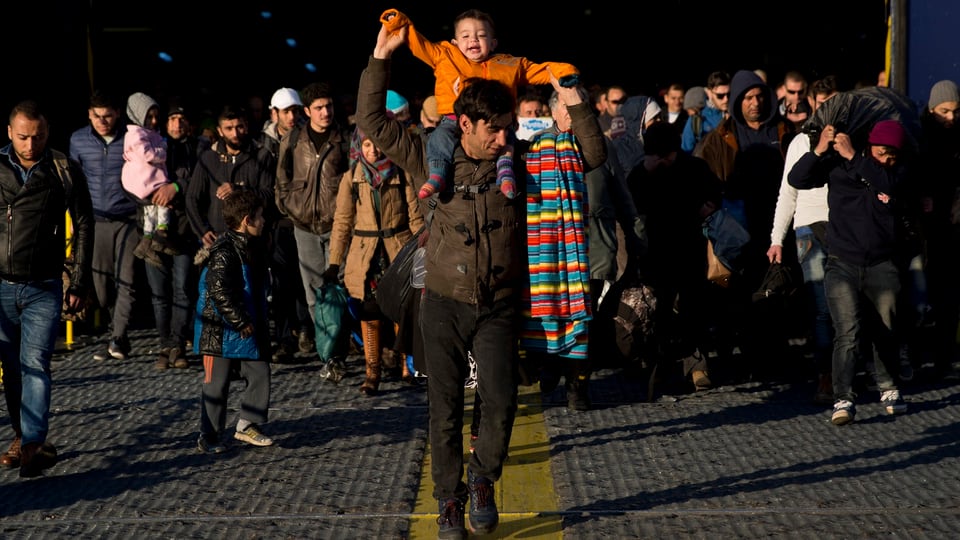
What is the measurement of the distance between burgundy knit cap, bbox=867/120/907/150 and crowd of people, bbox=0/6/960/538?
0.02 metres

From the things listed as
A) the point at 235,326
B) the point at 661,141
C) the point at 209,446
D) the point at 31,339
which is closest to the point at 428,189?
the point at 235,326

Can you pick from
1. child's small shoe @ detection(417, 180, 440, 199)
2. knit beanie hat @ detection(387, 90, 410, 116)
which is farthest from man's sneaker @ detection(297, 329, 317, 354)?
child's small shoe @ detection(417, 180, 440, 199)

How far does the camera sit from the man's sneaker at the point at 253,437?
24.3 ft

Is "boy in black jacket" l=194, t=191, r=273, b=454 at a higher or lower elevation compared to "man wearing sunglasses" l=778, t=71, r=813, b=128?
lower

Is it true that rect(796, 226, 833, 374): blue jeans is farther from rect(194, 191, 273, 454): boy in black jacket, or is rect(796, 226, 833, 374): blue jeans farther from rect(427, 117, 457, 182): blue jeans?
rect(427, 117, 457, 182): blue jeans

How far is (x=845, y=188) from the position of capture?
805 cm

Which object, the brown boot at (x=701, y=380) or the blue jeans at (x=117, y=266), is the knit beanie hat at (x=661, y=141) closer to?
the brown boot at (x=701, y=380)

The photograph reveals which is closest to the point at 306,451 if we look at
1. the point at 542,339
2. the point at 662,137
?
the point at 542,339

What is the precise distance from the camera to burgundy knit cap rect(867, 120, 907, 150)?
786 centimetres

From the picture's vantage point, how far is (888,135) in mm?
7871

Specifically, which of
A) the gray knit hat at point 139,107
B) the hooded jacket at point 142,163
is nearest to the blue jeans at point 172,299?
the hooded jacket at point 142,163

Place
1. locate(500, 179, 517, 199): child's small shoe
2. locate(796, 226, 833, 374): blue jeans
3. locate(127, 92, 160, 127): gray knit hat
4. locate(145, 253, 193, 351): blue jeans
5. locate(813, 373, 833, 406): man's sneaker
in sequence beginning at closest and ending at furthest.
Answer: locate(500, 179, 517, 199): child's small shoe, locate(813, 373, 833, 406): man's sneaker, locate(796, 226, 833, 374): blue jeans, locate(145, 253, 193, 351): blue jeans, locate(127, 92, 160, 127): gray knit hat

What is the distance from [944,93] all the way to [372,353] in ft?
14.6

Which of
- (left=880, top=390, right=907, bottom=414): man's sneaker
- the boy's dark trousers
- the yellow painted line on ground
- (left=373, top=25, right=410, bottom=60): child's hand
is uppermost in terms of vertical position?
(left=373, top=25, right=410, bottom=60): child's hand
